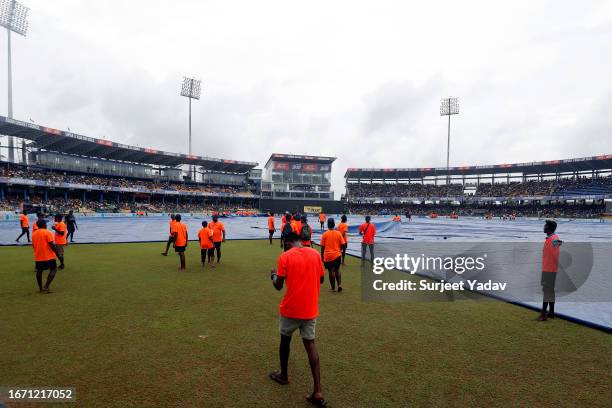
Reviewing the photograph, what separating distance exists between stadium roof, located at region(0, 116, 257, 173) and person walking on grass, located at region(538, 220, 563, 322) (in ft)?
200

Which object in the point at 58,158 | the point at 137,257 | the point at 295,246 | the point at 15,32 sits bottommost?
the point at 137,257

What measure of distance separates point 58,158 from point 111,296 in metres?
67.1

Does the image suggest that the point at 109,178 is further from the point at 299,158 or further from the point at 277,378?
the point at 277,378

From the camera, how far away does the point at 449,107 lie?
271ft

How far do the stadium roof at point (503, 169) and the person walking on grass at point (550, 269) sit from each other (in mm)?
78034

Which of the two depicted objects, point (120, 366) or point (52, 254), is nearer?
point (120, 366)

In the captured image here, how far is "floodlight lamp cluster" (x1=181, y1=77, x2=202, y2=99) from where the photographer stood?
247ft

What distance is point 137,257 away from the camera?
12984mm

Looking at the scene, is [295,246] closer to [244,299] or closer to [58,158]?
[244,299]

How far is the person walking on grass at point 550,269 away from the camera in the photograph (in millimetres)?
6121

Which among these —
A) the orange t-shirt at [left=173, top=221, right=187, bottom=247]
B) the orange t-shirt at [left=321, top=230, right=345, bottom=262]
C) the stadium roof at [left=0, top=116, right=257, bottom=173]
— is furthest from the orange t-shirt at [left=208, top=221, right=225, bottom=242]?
the stadium roof at [left=0, top=116, right=257, bottom=173]

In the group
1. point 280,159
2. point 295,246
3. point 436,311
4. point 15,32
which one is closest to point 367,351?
point 295,246

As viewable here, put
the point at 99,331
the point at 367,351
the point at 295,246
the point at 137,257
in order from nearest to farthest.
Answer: the point at 295,246 → the point at 367,351 → the point at 99,331 → the point at 137,257

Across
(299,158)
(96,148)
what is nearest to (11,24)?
(96,148)
